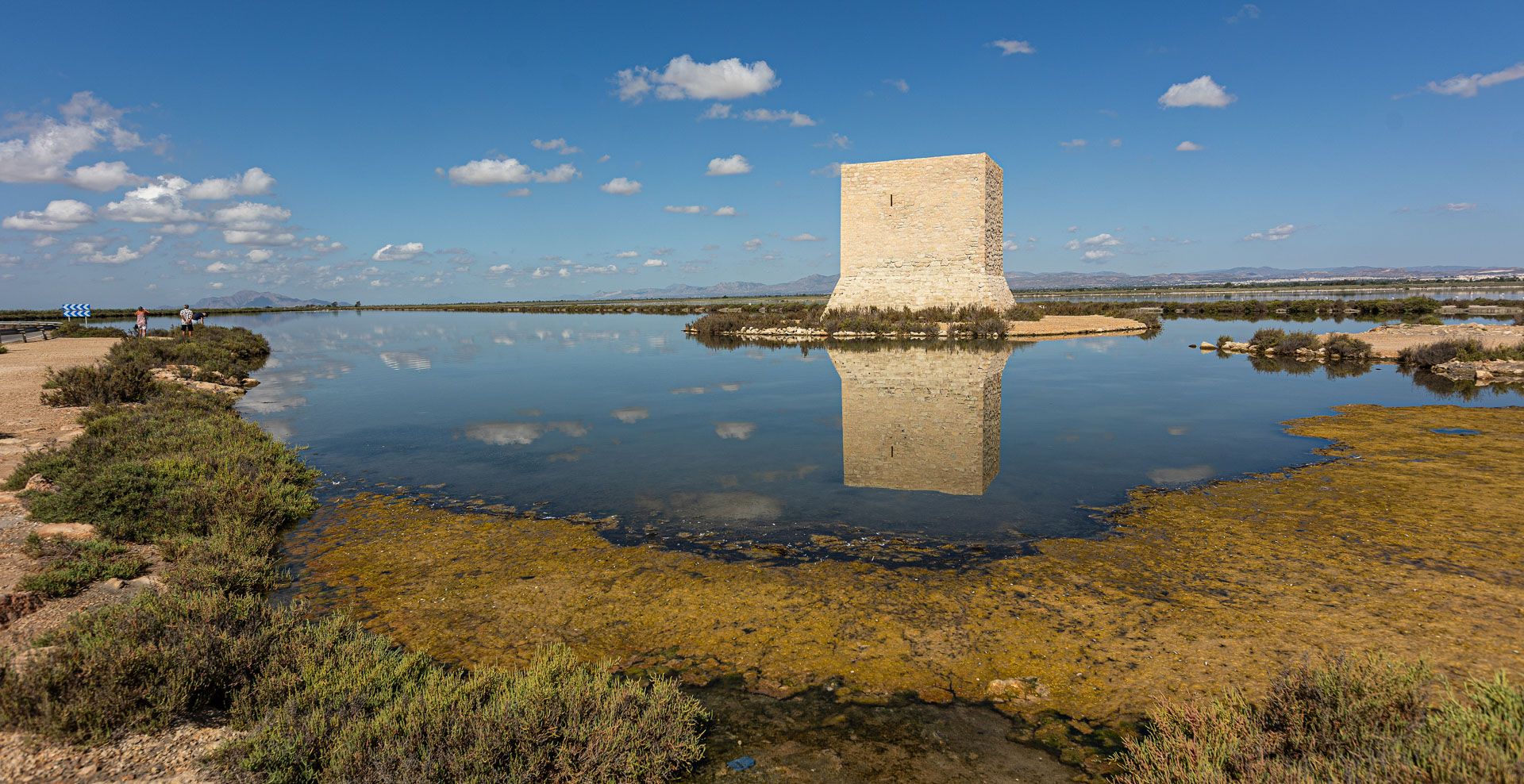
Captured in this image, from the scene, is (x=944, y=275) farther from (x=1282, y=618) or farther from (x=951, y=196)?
(x=1282, y=618)

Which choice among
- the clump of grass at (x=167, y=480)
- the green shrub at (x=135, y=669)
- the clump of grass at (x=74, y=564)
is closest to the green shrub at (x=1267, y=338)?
the clump of grass at (x=167, y=480)

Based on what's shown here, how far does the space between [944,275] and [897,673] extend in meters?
33.3

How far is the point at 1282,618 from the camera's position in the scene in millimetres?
4613

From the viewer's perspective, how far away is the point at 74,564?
5.45 metres

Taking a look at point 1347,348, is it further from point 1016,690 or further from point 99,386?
point 99,386

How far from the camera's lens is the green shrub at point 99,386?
1345 cm

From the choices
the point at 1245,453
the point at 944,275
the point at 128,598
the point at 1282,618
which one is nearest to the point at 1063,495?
the point at 1282,618

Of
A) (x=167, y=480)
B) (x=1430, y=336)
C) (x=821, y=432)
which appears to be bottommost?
(x=821, y=432)

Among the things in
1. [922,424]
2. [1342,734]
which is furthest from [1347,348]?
[1342,734]

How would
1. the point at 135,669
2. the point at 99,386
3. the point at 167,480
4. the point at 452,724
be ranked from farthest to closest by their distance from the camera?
1. the point at 99,386
2. the point at 167,480
3. the point at 135,669
4. the point at 452,724

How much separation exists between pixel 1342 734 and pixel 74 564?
8.25 metres

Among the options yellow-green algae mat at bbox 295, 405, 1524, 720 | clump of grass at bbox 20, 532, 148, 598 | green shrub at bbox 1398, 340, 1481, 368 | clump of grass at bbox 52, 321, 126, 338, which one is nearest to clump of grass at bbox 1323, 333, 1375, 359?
green shrub at bbox 1398, 340, 1481, 368

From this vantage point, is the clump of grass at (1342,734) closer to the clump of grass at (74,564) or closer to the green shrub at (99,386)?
the clump of grass at (74,564)

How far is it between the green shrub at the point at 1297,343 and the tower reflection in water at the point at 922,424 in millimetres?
10774
